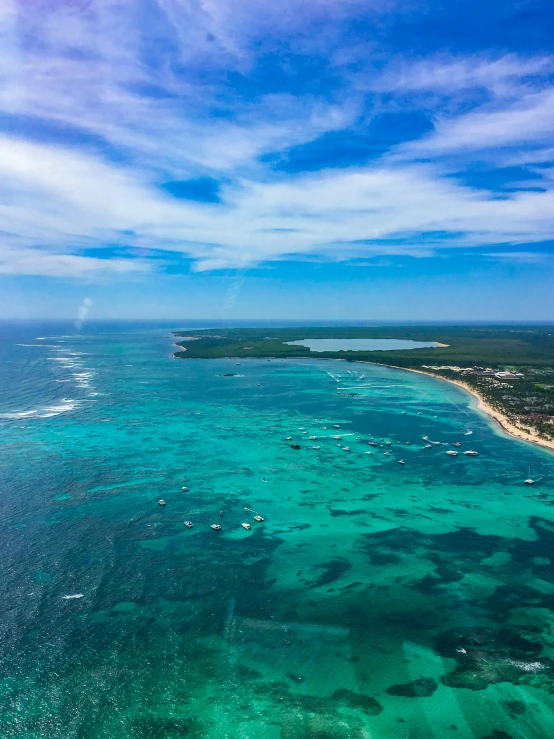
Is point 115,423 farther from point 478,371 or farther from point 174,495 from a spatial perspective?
point 478,371

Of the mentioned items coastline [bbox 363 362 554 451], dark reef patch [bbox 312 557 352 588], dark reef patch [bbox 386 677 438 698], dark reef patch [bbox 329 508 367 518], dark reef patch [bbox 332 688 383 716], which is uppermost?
coastline [bbox 363 362 554 451]

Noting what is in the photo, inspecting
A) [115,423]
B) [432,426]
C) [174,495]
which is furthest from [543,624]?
[115,423]

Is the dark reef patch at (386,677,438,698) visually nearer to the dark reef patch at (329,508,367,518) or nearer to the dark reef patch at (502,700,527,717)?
the dark reef patch at (502,700,527,717)

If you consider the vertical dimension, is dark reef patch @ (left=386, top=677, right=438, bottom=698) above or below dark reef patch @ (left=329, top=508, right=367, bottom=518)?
below

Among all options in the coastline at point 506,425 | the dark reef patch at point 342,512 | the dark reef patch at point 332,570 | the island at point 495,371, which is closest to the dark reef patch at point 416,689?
the dark reef patch at point 332,570

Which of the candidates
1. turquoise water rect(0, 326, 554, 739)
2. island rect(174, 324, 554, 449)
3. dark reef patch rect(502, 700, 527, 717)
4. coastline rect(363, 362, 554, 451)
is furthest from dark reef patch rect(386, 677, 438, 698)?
island rect(174, 324, 554, 449)

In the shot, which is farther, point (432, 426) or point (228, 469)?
point (432, 426)

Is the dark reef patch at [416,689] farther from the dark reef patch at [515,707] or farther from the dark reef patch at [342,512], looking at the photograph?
the dark reef patch at [342,512]

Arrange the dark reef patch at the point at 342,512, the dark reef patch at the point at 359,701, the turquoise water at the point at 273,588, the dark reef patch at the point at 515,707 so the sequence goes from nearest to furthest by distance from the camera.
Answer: the dark reef patch at the point at 515,707 < the dark reef patch at the point at 359,701 < the turquoise water at the point at 273,588 < the dark reef patch at the point at 342,512
